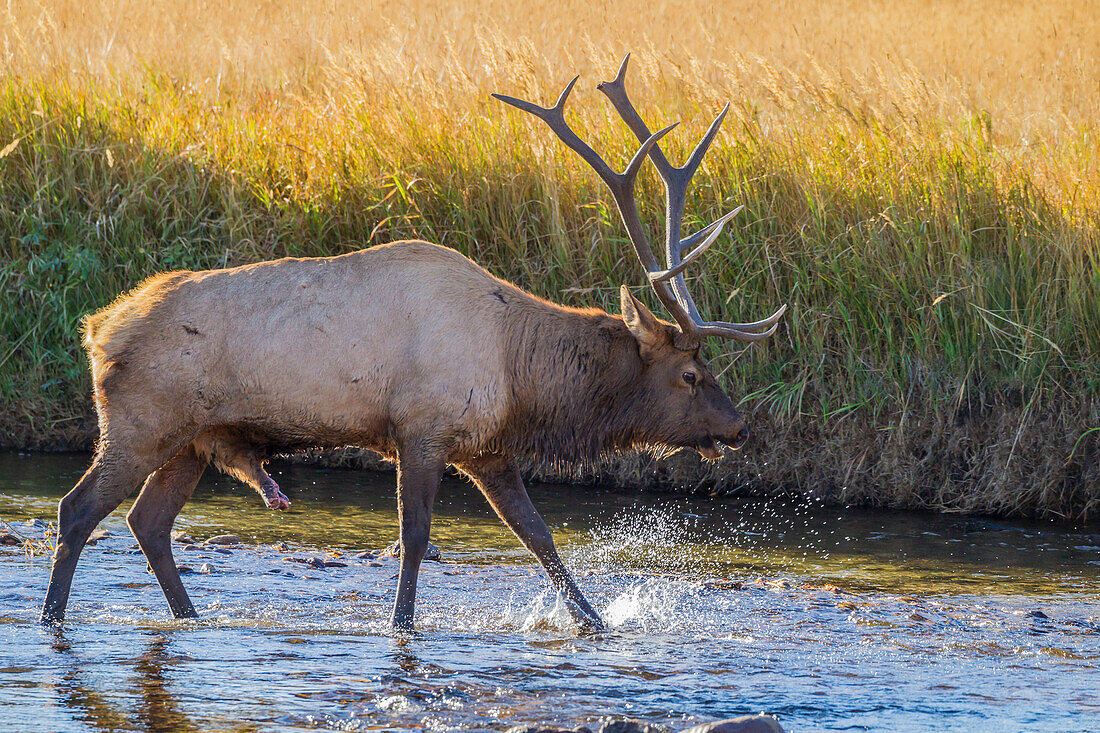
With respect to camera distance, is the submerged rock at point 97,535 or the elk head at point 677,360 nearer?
the elk head at point 677,360

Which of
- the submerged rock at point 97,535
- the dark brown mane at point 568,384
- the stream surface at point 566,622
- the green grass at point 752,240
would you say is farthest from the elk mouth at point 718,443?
the submerged rock at point 97,535

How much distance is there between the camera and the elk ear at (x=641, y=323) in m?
5.76

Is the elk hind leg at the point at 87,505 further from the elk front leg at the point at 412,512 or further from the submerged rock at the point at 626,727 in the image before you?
the submerged rock at the point at 626,727

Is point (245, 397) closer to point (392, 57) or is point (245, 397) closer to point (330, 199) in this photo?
point (330, 199)

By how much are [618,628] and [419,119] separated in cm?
482

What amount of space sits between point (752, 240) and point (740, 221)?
0.53ft

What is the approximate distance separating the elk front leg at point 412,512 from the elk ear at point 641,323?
1027 millimetres

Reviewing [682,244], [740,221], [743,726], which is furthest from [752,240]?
[743,726]

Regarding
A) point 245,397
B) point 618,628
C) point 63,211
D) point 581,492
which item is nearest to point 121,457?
point 245,397

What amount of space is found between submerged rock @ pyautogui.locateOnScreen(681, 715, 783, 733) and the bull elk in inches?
71.4

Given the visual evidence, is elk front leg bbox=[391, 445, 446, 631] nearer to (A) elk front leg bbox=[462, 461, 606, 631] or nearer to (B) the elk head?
(A) elk front leg bbox=[462, 461, 606, 631]

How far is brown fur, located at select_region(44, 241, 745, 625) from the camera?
5438 millimetres

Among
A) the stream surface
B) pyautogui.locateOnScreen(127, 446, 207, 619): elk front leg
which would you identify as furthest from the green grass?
pyautogui.locateOnScreen(127, 446, 207, 619): elk front leg

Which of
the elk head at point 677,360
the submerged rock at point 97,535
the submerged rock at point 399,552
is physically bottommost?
the submerged rock at point 97,535
